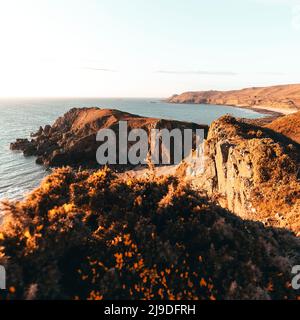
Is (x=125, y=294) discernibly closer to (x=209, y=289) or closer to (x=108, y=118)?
(x=209, y=289)

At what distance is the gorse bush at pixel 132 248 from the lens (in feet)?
23.8

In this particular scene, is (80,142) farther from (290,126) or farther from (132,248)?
(132,248)

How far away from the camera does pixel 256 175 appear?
20734 millimetres

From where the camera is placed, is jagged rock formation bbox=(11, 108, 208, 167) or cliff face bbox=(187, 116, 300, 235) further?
jagged rock formation bbox=(11, 108, 208, 167)

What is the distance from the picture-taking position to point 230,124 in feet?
107

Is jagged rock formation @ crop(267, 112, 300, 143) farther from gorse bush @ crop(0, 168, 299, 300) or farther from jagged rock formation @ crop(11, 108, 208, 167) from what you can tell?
jagged rock formation @ crop(11, 108, 208, 167)

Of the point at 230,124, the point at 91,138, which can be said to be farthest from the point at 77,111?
the point at 230,124

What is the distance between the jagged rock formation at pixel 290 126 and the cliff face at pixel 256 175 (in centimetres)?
424

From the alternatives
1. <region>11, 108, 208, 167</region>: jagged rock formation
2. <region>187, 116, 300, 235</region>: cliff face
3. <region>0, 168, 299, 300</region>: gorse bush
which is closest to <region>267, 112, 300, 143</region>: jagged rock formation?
<region>187, 116, 300, 235</region>: cliff face

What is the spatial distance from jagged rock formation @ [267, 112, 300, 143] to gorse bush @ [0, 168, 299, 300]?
25462 mm

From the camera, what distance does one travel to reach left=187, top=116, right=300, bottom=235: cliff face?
683 inches

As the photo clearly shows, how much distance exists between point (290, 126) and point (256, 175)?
59.8 ft

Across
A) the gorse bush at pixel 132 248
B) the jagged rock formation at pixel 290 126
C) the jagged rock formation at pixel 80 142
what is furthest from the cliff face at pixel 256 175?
the jagged rock formation at pixel 80 142

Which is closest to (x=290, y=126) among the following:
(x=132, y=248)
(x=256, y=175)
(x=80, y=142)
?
(x=256, y=175)
